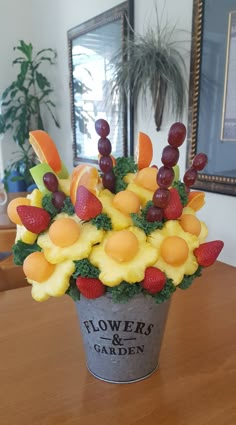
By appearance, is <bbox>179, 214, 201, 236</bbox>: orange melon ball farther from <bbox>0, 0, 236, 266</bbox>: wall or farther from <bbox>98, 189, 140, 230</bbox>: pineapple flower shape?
<bbox>0, 0, 236, 266</bbox>: wall

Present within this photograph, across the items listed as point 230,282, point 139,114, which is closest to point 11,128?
point 139,114

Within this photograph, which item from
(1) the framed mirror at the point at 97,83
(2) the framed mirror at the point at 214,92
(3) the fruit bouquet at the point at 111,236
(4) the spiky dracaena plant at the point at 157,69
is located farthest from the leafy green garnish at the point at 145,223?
(1) the framed mirror at the point at 97,83

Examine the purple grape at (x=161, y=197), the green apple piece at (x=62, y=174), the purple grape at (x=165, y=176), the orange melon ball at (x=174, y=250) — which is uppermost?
the purple grape at (x=165, y=176)

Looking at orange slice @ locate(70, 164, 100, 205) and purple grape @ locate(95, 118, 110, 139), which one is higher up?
purple grape @ locate(95, 118, 110, 139)

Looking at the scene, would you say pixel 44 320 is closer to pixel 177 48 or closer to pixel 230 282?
pixel 230 282

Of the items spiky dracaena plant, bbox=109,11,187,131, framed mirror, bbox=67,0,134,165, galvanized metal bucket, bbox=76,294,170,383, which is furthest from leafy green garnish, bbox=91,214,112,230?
framed mirror, bbox=67,0,134,165

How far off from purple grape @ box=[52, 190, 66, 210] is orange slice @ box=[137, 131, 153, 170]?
0.46 ft

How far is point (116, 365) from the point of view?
1.79 feet

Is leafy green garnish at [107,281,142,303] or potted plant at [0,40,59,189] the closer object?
leafy green garnish at [107,281,142,303]

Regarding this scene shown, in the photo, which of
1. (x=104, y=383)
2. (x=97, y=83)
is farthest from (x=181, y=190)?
(x=97, y=83)

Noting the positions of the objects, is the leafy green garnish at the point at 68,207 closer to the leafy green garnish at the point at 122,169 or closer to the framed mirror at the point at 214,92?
the leafy green garnish at the point at 122,169

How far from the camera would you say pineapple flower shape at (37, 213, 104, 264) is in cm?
45

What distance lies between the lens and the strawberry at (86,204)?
445 millimetres

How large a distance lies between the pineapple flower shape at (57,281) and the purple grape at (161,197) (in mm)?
142
